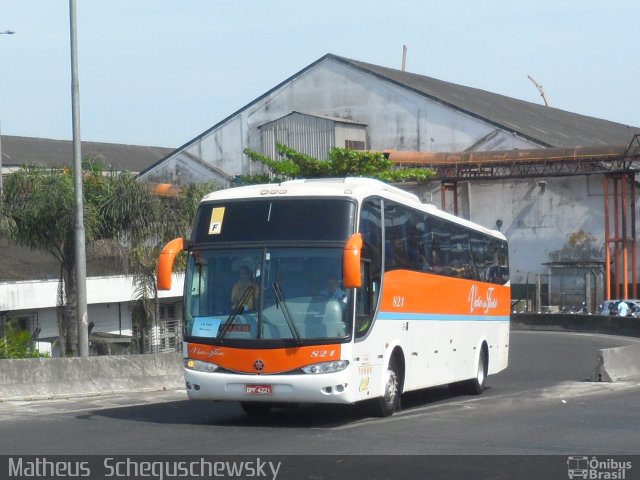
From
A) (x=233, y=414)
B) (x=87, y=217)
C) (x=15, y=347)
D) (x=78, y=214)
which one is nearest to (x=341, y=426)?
(x=233, y=414)

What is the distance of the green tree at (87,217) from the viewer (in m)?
26.5

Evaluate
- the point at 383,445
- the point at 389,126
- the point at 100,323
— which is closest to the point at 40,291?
the point at 100,323

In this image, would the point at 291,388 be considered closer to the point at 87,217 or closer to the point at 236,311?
the point at 236,311

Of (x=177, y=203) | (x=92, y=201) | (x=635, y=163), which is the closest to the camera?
(x=92, y=201)

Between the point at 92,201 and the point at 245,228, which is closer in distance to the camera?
the point at 245,228

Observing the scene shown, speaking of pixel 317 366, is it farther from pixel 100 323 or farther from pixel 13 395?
pixel 100 323

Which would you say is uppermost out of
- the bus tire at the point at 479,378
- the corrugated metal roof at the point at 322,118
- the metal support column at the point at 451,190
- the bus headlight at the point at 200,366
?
the corrugated metal roof at the point at 322,118

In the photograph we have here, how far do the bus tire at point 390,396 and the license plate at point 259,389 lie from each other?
198 centimetres

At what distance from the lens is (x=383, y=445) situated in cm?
1178

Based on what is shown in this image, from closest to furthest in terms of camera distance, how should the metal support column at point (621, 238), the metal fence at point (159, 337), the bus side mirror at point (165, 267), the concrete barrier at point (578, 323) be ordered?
1. the bus side mirror at point (165, 267)
2. the metal fence at point (159, 337)
3. the concrete barrier at point (578, 323)
4. the metal support column at point (621, 238)

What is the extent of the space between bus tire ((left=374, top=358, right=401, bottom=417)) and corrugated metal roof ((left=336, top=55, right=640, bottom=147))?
42076mm
